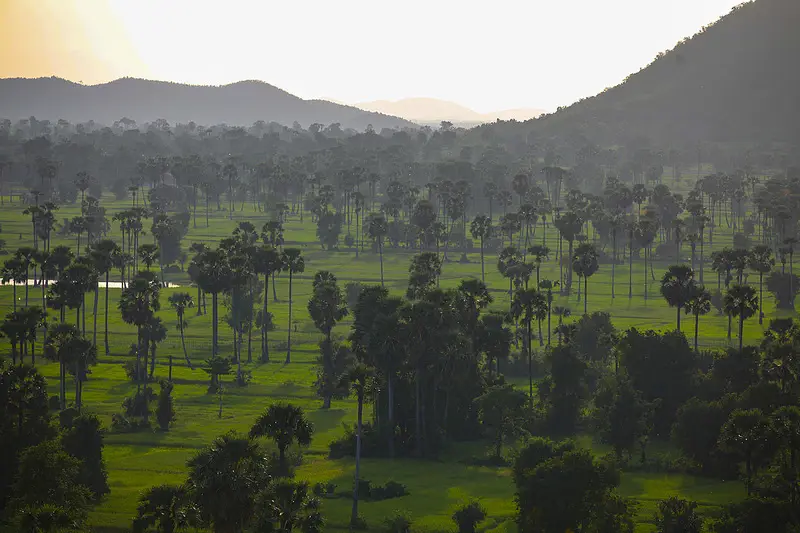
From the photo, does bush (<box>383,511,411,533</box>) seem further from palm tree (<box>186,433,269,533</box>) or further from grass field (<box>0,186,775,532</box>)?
palm tree (<box>186,433,269,533</box>)

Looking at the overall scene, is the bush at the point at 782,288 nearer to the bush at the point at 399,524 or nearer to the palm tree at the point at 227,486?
the bush at the point at 399,524

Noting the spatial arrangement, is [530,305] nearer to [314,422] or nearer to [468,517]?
[314,422]

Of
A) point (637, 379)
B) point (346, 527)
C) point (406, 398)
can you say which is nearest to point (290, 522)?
point (346, 527)

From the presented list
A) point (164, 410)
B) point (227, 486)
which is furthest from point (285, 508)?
point (164, 410)

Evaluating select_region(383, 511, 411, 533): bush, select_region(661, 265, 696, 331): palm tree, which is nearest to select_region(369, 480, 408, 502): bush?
select_region(383, 511, 411, 533): bush

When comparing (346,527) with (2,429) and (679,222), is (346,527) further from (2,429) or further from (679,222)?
(679,222)

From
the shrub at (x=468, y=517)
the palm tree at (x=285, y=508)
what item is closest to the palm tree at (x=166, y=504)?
the palm tree at (x=285, y=508)
